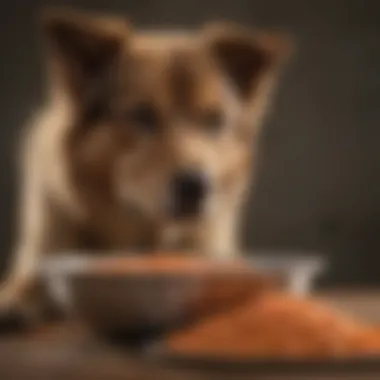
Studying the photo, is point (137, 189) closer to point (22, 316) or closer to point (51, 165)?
point (51, 165)

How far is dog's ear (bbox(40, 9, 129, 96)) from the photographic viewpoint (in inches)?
60.4

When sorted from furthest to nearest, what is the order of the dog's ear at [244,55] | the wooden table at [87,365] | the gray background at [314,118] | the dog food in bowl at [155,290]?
the gray background at [314,118]
the dog's ear at [244,55]
the dog food in bowl at [155,290]
the wooden table at [87,365]

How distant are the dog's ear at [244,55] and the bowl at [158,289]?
3.02 feet

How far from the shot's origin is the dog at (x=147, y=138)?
1611 millimetres

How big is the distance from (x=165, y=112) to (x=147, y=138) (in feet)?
0.19

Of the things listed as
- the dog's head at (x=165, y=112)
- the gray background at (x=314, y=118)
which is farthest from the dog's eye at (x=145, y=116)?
the gray background at (x=314, y=118)

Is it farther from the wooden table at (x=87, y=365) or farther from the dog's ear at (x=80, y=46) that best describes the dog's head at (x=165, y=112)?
the wooden table at (x=87, y=365)

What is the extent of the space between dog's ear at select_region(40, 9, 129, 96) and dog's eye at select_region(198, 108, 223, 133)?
19cm

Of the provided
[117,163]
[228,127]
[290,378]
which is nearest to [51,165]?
[117,163]

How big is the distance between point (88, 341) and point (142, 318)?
56 millimetres

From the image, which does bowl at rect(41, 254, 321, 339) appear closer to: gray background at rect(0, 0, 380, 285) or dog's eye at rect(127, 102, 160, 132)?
dog's eye at rect(127, 102, 160, 132)

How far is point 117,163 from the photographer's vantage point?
5.46ft

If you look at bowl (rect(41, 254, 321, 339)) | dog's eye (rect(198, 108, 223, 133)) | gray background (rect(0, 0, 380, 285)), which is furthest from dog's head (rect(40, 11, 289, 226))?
bowl (rect(41, 254, 321, 339))

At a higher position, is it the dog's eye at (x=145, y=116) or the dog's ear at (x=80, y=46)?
the dog's ear at (x=80, y=46)
